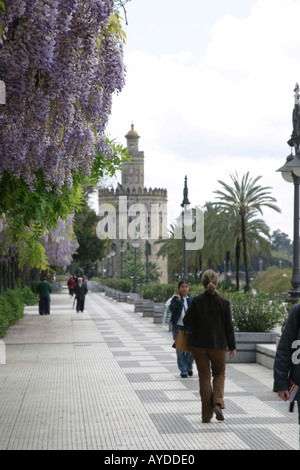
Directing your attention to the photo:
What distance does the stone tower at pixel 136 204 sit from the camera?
4513 inches

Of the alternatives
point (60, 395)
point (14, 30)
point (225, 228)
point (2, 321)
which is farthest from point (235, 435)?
point (225, 228)

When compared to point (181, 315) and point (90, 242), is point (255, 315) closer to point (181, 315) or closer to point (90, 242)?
point (181, 315)

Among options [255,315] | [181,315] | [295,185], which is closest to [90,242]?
[255,315]

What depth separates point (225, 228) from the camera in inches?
1704

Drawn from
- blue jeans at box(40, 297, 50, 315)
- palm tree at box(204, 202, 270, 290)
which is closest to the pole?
blue jeans at box(40, 297, 50, 315)

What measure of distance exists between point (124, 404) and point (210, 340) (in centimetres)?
177

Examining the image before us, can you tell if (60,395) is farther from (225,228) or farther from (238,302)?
(225,228)

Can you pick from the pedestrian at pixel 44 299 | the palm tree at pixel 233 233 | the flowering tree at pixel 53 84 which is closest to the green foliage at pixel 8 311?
the pedestrian at pixel 44 299

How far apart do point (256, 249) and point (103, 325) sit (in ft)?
82.0

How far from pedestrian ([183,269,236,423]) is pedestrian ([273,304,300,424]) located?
8.99 feet

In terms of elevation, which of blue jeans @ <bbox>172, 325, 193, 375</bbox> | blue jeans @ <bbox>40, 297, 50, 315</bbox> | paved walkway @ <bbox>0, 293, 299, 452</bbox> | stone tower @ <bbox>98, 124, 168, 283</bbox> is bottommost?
paved walkway @ <bbox>0, 293, 299, 452</bbox>

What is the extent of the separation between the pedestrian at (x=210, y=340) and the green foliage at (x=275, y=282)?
34.2 m

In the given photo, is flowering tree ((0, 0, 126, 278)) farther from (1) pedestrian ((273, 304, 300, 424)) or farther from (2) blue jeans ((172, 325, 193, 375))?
(2) blue jeans ((172, 325, 193, 375))

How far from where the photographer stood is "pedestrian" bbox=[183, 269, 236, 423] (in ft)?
26.0
